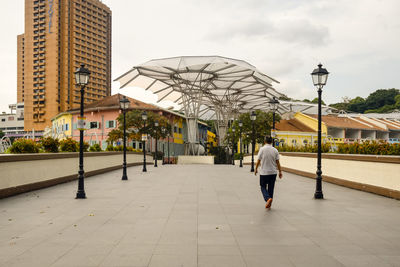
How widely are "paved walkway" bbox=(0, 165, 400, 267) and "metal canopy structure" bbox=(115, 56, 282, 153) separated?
27.6 meters

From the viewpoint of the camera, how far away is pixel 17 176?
10.6 metres

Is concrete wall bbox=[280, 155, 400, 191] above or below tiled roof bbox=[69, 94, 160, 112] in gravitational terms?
below

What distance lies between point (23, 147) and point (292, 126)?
54.4 meters

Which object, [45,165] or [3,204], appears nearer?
[3,204]

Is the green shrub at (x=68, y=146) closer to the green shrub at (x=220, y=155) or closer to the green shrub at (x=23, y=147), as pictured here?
the green shrub at (x=23, y=147)

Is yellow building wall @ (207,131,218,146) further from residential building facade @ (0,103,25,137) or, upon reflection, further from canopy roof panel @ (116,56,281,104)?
residential building facade @ (0,103,25,137)

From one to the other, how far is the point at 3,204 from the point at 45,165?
3822 millimetres

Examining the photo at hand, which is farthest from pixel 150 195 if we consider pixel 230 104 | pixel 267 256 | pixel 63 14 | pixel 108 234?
pixel 63 14

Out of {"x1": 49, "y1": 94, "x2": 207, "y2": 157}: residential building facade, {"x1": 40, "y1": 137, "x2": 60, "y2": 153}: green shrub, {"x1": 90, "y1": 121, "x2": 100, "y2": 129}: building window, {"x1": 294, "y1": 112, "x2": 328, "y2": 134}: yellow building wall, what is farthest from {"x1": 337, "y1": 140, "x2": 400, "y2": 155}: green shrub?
{"x1": 294, "y1": 112, "x2": 328, "y2": 134}: yellow building wall

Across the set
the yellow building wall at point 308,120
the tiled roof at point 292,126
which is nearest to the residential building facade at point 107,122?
the tiled roof at point 292,126

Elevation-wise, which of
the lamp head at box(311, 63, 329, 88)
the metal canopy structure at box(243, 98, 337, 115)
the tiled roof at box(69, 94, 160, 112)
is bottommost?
the lamp head at box(311, 63, 329, 88)

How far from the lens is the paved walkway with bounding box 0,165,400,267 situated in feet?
14.7

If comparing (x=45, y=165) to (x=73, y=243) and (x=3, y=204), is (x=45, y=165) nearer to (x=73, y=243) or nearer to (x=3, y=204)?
(x=3, y=204)

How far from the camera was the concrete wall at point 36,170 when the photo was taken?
32.8ft
